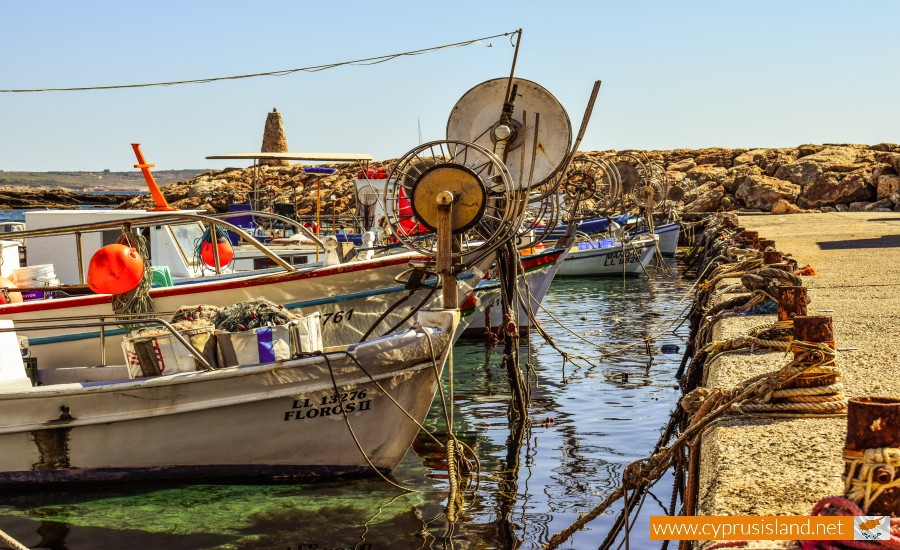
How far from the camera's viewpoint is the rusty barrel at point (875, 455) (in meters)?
3.37

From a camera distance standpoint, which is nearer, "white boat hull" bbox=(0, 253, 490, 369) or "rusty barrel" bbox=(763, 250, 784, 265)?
"white boat hull" bbox=(0, 253, 490, 369)

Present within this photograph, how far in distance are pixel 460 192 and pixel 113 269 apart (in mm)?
3414

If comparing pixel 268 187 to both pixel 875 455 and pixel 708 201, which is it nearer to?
pixel 708 201

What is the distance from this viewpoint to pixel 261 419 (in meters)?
8.50

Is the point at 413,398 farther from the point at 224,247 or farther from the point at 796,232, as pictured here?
the point at 796,232

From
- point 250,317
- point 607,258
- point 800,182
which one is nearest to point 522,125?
point 250,317

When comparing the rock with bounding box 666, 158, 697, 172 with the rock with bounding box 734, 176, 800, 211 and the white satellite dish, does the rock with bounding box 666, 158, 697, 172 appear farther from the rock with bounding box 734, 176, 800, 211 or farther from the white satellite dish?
the white satellite dish

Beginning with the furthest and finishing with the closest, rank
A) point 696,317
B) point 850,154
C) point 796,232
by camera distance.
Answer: point 850,154
point 796,232
point 696,317

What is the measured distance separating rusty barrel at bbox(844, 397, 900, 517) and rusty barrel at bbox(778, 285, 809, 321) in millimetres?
3718

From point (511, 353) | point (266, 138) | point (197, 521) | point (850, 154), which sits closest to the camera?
point (197, 521)

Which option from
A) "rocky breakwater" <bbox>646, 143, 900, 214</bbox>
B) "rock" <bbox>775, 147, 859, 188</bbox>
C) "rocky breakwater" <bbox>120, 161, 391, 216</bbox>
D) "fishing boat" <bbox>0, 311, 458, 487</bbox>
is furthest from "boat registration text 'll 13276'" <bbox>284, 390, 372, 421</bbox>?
"rock" <bbox>775, 147, 859, 188</bbox>

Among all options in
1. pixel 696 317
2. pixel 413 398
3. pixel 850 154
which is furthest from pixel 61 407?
pixel 850 154

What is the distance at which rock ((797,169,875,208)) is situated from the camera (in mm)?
46969

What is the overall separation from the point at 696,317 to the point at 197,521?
Result: 321 inches
